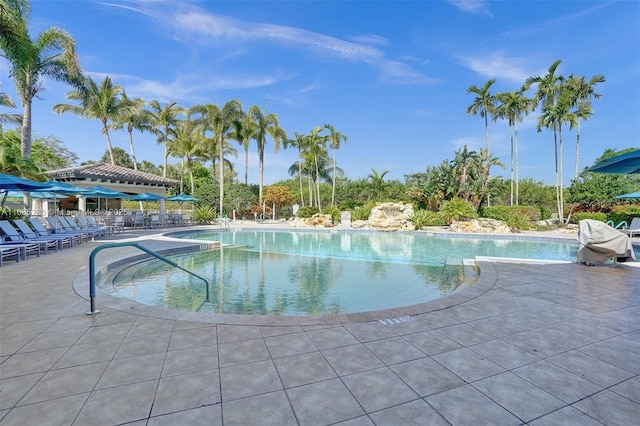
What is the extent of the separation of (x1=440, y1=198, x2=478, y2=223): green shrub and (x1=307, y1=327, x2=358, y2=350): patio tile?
61.7 ft

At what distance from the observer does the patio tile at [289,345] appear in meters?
2.85

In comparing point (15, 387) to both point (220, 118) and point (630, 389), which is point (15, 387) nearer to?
point (630, 389)

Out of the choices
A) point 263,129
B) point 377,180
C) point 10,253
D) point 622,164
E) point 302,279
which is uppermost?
point 263,129

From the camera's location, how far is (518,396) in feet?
7.14

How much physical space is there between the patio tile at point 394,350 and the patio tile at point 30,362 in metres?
2.83

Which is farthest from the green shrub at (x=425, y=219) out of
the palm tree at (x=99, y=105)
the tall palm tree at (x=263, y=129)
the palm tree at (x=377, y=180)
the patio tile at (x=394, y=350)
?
the palm tree at (x=99, y=105)

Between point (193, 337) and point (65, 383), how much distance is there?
1.05m

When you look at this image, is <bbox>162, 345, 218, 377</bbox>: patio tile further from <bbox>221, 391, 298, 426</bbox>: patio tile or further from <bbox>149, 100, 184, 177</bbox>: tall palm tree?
<bbox>149, 100, 184, 177</bbox>: tall palm tree

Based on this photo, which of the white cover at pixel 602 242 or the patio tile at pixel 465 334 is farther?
the white cover at pixel 602 242

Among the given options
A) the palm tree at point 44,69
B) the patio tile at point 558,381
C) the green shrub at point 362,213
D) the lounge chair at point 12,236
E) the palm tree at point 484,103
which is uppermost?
the palm tree at point 484,103

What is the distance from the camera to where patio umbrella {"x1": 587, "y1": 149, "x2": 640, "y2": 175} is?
422cm

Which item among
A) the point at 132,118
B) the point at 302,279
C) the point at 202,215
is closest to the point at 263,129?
the point at 202,215

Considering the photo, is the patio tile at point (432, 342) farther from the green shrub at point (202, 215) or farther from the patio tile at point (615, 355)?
the green shrub at point (202, 215)

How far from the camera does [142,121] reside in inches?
1098
